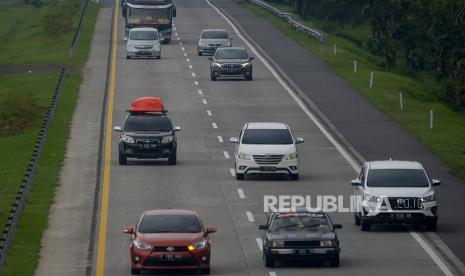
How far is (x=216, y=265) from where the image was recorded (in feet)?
100

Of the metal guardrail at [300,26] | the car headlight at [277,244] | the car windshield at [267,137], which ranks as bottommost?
the metal guardrail at [300,26]

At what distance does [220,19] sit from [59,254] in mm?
83754

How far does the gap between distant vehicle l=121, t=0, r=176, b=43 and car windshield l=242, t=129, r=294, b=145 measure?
163ft

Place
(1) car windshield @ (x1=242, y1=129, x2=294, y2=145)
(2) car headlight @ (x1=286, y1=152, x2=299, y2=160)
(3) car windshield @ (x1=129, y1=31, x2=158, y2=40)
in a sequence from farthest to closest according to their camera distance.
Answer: (3) car windshield @ (x1=129, y1=31, x2=158, y2=40), (1) car windshield @ (x1=242, y1=129, x2=294, y2=145), (2) car headlight @ (x1=286, y1=152, x2=299, y2=160)

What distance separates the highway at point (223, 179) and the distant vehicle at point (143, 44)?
0.70 m

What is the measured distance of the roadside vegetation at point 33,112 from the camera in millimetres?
35906

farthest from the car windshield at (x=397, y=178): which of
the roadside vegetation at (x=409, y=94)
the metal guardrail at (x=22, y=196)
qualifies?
the roadside vegetation at (x=409, y=94)

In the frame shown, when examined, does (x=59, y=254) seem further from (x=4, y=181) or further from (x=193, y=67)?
(x=193, y=67)

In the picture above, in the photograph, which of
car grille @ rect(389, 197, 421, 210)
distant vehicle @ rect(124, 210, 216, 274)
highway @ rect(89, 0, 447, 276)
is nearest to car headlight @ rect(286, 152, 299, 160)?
highway @ rect(89, 0, 447, 276)

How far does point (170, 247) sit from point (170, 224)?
95 cm

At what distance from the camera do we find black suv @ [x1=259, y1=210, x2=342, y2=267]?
29.4 metres

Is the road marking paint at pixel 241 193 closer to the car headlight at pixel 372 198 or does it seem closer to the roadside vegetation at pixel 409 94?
the car headlight at pixel 372 198

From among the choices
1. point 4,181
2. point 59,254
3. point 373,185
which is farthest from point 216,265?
point 4,181

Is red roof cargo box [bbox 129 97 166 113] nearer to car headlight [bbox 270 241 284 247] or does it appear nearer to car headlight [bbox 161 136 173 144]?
car headlight [bbox 161 136 173 144]
